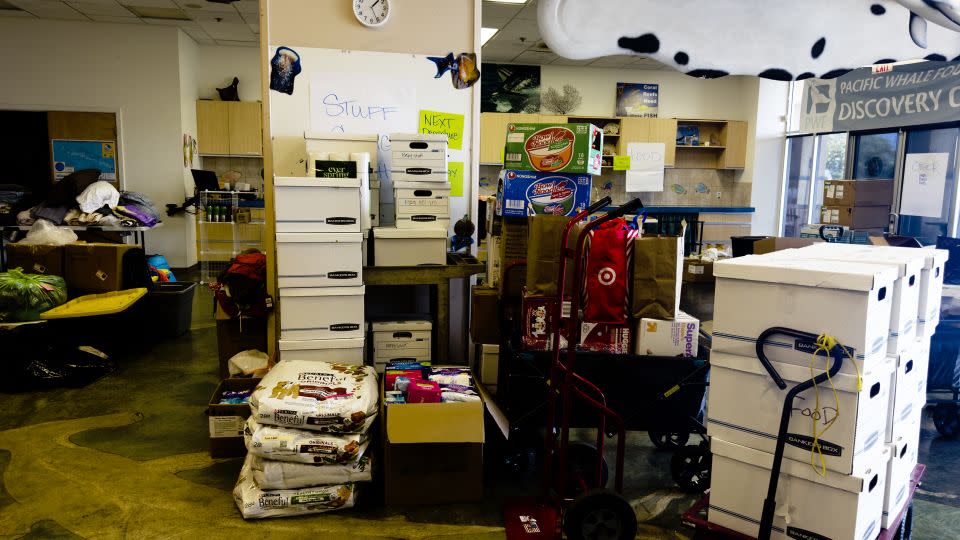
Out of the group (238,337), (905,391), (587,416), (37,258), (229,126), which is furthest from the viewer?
(229,126)

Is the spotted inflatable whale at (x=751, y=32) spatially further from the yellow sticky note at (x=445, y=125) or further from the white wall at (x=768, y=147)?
the white wall at (x=768, y=147)

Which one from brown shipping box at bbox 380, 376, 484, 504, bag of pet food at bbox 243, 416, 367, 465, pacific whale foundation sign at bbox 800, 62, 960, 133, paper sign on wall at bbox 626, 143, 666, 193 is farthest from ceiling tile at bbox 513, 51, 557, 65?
bag of pet food at bbox 243, 416, 367, 465

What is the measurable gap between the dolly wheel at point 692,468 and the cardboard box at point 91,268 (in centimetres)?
389

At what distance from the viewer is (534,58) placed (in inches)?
352

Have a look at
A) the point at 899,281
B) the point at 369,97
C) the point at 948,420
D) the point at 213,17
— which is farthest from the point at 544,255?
the point at 213,17

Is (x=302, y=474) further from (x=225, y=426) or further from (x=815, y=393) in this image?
(x=815, y=393)

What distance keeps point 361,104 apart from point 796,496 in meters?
2.91

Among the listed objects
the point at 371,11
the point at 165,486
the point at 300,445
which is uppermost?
the point at 371,11

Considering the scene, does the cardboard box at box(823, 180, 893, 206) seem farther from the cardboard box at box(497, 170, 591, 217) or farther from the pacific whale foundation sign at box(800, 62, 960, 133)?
the cardboard box at box(497, 170, 591, 217)

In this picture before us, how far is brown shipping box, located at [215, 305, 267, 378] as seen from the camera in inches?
146

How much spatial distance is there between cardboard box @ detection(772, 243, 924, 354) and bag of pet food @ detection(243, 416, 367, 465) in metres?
1.72

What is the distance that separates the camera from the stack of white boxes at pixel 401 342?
3412mm

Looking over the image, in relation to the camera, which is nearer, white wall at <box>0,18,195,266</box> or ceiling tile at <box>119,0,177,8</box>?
ceiling tile at <box>119,0,177,8</box>

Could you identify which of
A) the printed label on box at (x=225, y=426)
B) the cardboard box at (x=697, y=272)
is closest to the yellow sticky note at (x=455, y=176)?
the cardboard box at (x=697, y=272)
